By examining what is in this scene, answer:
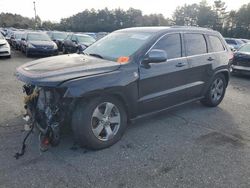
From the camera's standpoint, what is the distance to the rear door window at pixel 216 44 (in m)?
6.14

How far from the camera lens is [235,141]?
A: 460 cm

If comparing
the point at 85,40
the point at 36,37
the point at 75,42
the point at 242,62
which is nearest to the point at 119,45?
the point at 242,62

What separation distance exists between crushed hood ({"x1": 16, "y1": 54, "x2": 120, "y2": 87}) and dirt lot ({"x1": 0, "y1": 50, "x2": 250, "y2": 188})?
1.06m

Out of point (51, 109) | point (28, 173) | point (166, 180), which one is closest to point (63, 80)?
point (51, 109)

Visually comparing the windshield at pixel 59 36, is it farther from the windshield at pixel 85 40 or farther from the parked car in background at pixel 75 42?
the windshield at pixel 85 40

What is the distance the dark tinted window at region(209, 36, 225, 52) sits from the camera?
614cm

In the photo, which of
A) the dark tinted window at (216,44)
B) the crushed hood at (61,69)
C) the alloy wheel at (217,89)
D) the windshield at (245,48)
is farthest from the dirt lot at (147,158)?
the windshield at (245,48)

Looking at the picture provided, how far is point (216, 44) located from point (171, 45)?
5.58 feet

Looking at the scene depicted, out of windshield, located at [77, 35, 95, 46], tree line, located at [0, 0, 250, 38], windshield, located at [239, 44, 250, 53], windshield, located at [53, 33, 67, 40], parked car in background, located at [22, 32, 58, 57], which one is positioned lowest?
parked car in background, located at [22, 32, 58, 57]

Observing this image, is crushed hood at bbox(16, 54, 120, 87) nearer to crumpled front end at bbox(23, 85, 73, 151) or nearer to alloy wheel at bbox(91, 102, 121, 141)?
crumpled front end at bbox(23, 85, 73, 151)

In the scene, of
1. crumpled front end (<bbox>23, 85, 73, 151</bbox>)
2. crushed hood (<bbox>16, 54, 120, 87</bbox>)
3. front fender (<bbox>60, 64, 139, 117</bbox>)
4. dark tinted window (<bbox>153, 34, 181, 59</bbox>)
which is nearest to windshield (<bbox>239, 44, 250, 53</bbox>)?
dark tinted window (<bbox>153, 34, 181, 59</bbox>)

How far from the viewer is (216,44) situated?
20.6 feet

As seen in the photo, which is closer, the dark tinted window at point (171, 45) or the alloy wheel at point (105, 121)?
the alloy wheel at point (105, 121)

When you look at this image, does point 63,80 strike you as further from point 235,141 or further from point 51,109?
point 235,141
